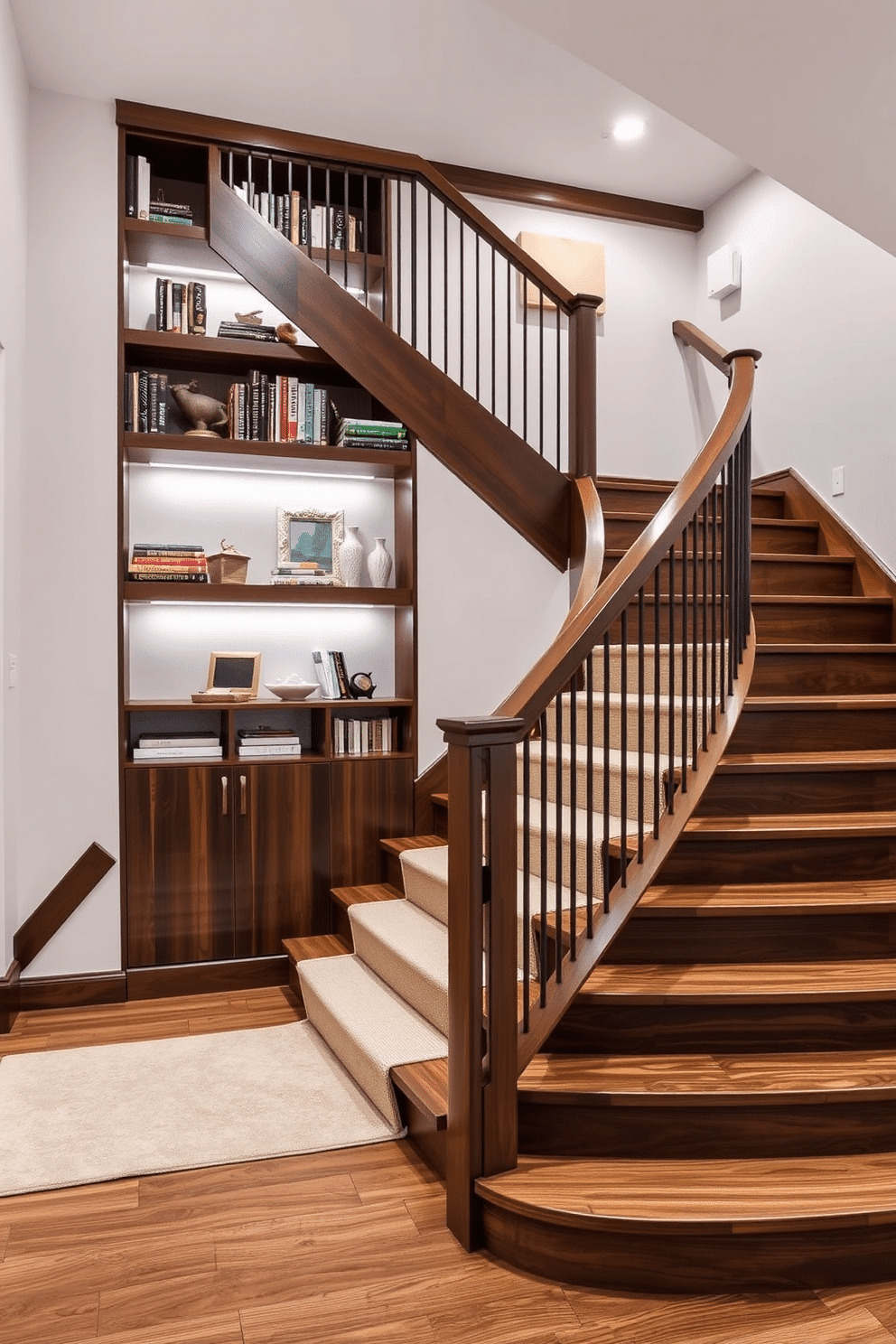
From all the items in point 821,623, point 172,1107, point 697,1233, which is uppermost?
point 821,623

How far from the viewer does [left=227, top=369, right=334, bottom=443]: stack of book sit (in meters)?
3.92

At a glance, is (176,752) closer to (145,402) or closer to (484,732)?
(145,402)

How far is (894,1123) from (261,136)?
4206mm

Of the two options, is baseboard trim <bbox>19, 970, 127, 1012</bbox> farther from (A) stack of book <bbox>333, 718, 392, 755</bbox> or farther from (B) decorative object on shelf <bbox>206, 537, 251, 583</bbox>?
(B) decorative object on shelf <bbox>206, 537, 251, 583</bbox>

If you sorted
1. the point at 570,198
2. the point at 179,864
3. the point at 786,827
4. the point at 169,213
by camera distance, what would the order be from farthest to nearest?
the point at 570,198 < the point at 169,213 < the point at 179,864 < the point at 786,827

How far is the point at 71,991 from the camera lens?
11.7 feet

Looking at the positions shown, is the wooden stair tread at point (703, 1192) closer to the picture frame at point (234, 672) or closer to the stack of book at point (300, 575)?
the picture frame at point (234, 672)

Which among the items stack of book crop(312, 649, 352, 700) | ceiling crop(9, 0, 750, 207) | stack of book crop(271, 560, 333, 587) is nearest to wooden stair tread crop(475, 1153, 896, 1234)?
stack of book crop(312, 649, 352, 700)

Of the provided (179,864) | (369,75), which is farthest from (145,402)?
(179,864)

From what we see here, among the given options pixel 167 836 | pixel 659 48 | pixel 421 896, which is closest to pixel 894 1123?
pixel 421 896

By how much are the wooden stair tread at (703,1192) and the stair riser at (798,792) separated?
97 centimetres

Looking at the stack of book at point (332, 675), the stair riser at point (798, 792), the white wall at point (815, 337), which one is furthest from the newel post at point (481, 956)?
the white wall at point (815, 337)

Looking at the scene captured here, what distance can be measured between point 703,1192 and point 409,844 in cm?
203

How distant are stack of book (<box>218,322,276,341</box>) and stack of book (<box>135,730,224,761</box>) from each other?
1639 mm
